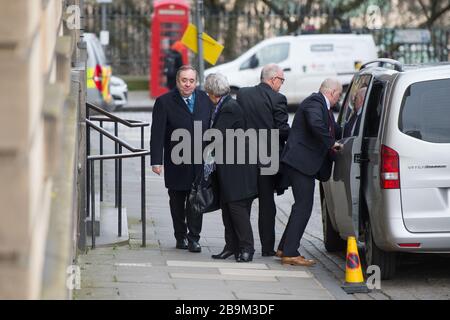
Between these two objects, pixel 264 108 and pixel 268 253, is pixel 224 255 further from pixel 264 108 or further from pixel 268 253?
pixel 264 108

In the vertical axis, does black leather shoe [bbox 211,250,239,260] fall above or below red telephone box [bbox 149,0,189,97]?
below

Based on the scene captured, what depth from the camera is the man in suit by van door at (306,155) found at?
32.7ft

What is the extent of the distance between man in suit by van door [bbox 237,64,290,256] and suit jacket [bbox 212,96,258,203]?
0.24m

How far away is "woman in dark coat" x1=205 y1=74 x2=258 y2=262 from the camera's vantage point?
10070 mm

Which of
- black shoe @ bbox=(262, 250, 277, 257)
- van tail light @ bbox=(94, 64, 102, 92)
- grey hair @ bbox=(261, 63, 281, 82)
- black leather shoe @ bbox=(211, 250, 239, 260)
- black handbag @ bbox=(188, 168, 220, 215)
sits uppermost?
grey hair @ bbox=(261, 63, 281, 82)

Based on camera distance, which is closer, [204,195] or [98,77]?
[204,195]

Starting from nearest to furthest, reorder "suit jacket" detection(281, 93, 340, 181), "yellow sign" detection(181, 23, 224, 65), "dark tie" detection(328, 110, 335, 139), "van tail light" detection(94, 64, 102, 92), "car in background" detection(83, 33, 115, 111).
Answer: "suit jacket" detection(281, 93, 340, 181)
"dark tie" detection(328, 110, 335, 139)
"yellow sign" detection(181, 23, 224, 65)
"car in background" detection(83, 33, 115, 111)
"van tail light" detection(94, 64, 102, 92)


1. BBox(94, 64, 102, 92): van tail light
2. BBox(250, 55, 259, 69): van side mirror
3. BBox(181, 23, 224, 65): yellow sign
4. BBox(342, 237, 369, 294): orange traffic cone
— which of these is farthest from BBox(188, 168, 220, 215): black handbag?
BBox(250, 55, 259, 69): van side mirror

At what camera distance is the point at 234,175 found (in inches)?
400

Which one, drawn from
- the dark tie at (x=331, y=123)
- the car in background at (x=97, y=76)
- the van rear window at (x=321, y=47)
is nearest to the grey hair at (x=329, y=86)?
the dark tie at (x=331, y=123)

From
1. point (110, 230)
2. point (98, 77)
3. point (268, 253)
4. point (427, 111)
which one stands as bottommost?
point (268, 253)

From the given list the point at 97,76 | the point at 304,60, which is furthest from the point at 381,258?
the point at 304,60

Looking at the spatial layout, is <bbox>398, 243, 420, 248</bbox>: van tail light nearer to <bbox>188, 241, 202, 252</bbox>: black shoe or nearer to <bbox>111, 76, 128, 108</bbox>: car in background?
<bbox>188, 241, 202, 252</bbox>: black shoe

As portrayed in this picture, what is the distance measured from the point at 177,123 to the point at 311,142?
51.0 inches
